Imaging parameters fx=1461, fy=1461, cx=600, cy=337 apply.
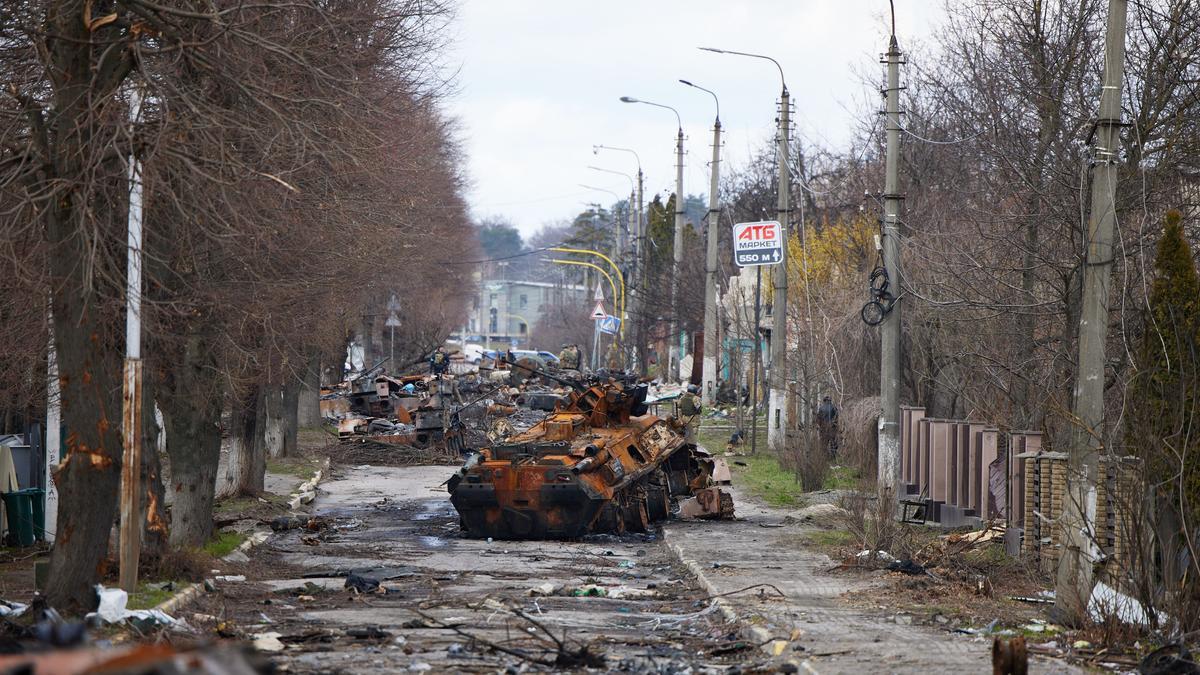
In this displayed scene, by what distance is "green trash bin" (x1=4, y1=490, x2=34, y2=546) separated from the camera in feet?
60.5

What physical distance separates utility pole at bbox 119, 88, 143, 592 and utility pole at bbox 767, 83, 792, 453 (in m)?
19.3

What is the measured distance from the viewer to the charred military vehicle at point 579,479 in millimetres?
21656

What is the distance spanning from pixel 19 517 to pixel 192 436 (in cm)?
240

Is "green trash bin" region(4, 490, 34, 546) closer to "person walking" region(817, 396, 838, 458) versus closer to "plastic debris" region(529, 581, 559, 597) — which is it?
"plastic debris" region(529, 581, 559, 597)

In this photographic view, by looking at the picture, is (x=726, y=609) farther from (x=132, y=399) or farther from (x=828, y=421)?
(x=828, y=421)

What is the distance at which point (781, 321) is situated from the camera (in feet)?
110

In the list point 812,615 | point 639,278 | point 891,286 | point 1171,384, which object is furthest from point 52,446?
point 639,278

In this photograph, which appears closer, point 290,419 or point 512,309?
point 290,419

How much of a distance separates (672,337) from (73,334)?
5058cm

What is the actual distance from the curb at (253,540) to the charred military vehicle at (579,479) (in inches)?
125

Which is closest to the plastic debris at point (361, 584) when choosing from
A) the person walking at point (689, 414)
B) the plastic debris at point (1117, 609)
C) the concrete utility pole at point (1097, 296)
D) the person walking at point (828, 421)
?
the concrete utility pole at point (1097, 296)

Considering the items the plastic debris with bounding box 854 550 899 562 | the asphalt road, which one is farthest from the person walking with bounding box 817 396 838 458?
the plastic debris with bounding box 854 550 899 562

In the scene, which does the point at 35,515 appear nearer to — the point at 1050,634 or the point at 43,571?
the point at 43,571

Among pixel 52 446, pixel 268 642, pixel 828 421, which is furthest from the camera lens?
pixel 828 421
